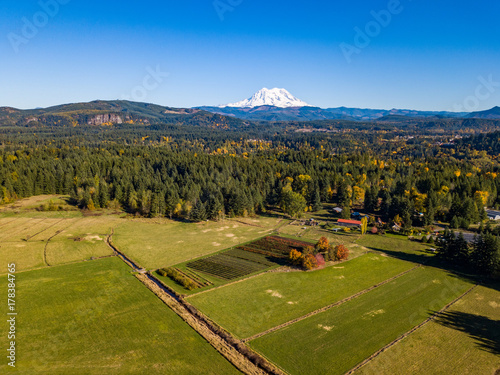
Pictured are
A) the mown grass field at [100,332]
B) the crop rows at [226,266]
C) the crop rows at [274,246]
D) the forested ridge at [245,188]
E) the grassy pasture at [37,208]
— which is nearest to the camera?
the mown grass field at [100,332]

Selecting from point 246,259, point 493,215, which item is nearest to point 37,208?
point 246,259

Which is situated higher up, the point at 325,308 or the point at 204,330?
the point at 204,330

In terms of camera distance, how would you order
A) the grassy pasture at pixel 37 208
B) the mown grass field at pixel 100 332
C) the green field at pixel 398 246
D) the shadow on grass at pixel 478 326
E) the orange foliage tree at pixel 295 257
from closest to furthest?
the mown grass field at pixel 100 332, the shadow on grass at pixel 478 326, the orange foliage tree at pixel 295 257, the green field at pixel 398 246, the grassy pasture at pixel 37 208

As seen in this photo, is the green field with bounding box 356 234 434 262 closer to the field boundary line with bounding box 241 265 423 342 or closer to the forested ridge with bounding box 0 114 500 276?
the forested ridge with bounding box 0 114 500 276

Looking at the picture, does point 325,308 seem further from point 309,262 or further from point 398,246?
point 398,246

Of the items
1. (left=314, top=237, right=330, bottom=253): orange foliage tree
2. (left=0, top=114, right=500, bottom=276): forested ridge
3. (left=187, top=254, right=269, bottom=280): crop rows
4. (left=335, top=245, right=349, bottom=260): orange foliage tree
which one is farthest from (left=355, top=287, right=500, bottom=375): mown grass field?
(left=0, top=114, right=500, bottom=276): forested ridge

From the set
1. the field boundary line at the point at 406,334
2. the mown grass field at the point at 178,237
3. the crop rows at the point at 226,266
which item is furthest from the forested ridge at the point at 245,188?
the field boundary line at the point at 406,334

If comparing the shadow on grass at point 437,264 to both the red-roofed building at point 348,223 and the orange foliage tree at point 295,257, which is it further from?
the orange foliage tree at point 295,257
